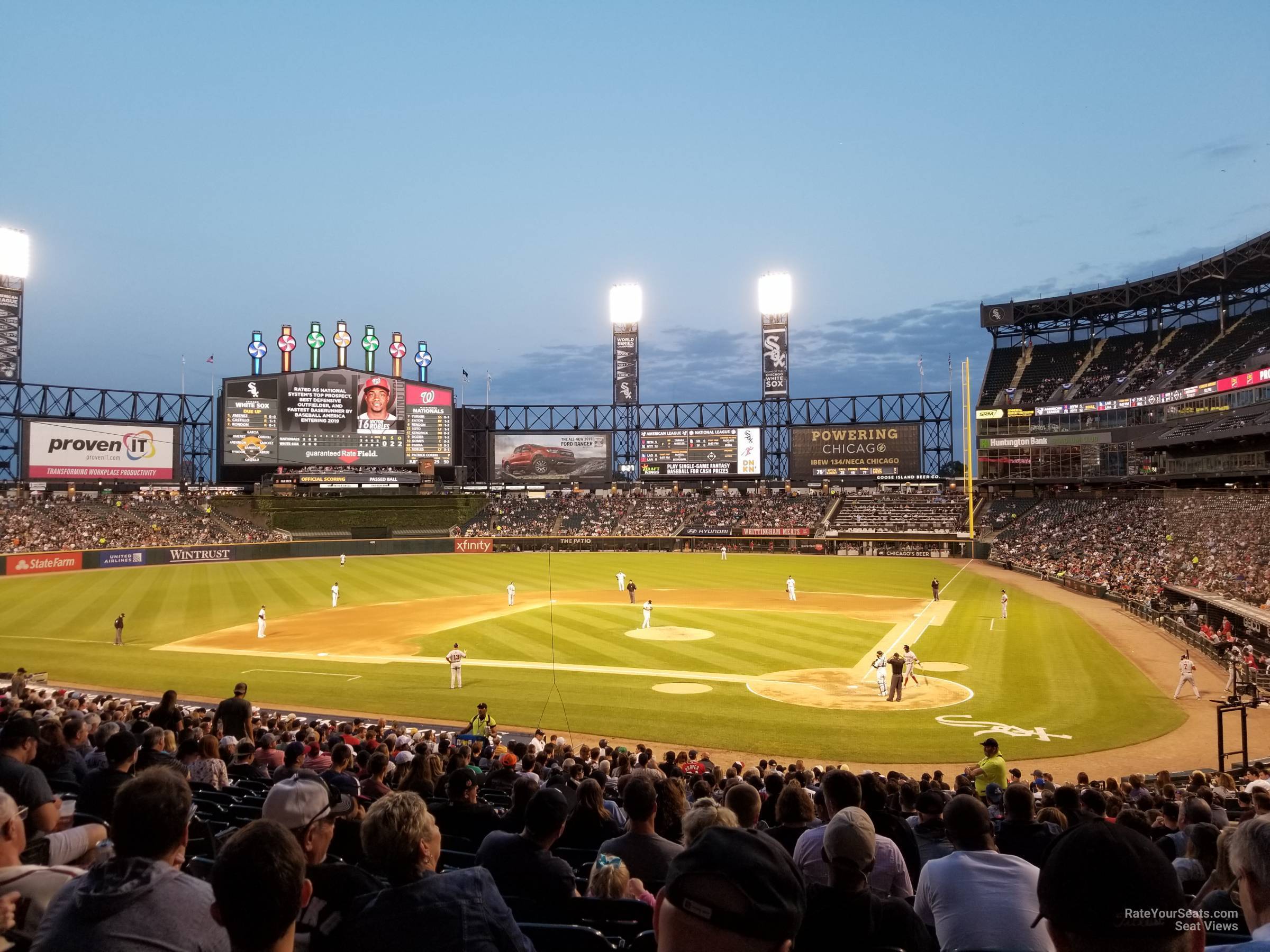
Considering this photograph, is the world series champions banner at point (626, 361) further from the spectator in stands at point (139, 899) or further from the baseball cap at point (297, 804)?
the spectator in stands at point (139, 899)

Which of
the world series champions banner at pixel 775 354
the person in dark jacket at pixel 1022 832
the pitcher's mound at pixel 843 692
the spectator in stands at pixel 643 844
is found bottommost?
the pitcher's mound at pixel 843 692

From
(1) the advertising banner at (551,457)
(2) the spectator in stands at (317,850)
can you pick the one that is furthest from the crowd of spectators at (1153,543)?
(1) the advertising banner at (551,457)

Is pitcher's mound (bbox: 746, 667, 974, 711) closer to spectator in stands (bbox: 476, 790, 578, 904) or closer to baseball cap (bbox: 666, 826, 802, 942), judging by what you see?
spectator in stands (bbox: 476, 790, 578, 904)

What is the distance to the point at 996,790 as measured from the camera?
12266 millimetres

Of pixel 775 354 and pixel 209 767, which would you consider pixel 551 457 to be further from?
pixel 209 767

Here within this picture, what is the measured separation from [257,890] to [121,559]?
6908cm

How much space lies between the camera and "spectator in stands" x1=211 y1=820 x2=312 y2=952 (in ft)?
8.36

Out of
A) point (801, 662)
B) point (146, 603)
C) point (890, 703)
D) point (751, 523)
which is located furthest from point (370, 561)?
point (890, 703)

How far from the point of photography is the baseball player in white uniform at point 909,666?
23.7 m

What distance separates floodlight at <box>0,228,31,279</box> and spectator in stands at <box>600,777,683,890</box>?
3316 inches

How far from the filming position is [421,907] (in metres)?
3.09

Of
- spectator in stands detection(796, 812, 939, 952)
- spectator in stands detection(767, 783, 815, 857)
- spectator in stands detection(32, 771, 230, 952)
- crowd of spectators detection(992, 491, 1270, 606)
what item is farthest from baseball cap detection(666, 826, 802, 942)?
crowd of spectators detection(992, 491, 1270, 606)

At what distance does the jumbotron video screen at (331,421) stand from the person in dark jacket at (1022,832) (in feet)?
259

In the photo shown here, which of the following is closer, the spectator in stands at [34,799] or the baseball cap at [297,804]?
the baseball cap at [297,804]
